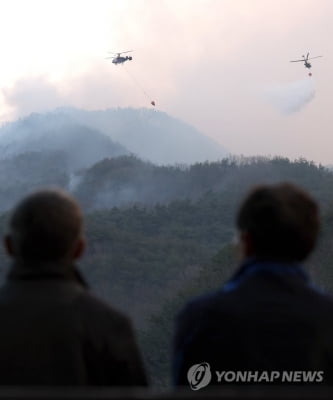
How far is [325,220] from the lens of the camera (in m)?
65.0

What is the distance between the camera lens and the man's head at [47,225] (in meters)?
4.56

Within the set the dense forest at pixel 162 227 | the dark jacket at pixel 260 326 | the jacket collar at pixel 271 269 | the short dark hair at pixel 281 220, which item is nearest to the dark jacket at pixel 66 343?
the dark jacket at pixel 260 326

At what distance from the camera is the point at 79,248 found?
466 cm

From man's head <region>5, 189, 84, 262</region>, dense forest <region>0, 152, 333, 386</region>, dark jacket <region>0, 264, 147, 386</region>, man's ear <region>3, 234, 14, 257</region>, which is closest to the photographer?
dark jacket <region>0, 264, 147, 386</region>

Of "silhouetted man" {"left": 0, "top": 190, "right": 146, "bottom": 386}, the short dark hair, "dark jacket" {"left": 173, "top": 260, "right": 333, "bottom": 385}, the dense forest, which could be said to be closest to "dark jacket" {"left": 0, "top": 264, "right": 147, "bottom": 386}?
"silhouetted man" {"left": 0, "top": 190, "right": 146, "bottom": 386}

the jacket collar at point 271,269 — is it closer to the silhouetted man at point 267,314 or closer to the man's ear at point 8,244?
the silhouetted man at point 267,314

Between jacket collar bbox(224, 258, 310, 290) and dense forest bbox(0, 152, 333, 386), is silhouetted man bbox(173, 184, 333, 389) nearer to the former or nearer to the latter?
jacket collar bbox(224, 258, 310, 290)

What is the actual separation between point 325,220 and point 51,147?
86.1 m

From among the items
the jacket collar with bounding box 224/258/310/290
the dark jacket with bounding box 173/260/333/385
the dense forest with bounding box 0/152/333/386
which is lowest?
the dark jacket with bounding box 173/260/333/385

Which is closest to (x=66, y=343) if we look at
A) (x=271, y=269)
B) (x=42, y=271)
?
(x=42, y=271)

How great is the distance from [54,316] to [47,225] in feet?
1.14

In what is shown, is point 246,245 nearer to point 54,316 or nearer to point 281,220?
point 281,220

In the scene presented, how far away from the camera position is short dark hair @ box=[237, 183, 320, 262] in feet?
15.2

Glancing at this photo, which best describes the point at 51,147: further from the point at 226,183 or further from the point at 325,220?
the point at 325,220
